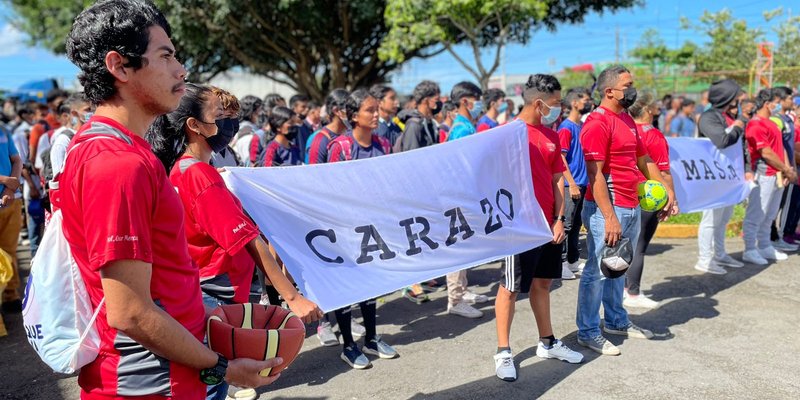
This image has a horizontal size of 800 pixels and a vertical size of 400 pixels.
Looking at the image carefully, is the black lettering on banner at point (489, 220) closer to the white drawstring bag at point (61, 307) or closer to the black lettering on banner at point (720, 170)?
the white drawstring bag at point (61, 307)

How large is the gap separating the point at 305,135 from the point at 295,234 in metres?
4.91

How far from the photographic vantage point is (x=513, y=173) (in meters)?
4.57

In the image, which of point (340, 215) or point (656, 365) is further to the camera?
point (656, 365)

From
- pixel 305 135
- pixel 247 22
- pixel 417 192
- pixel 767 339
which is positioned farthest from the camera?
pixel 247 22

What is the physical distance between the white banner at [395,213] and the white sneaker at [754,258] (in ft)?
14.5

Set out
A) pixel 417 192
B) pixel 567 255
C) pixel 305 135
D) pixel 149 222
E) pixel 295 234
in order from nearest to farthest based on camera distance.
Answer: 1. pixel 149 222
2. pixel 295 234
3. pixel 417 192
4. pixel 567 255
5. pixel 305 135

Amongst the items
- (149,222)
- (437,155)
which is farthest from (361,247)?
Result: (149,222)

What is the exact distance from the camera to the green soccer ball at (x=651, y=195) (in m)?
4.89

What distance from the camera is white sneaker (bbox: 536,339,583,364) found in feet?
15.1

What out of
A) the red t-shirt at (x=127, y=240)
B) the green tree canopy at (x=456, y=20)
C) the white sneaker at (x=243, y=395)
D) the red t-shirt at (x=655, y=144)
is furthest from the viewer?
the green tree canopy at (x=456, y=20)

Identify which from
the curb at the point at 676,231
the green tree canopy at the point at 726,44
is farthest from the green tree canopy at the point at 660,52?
the curb at the point at 676,231

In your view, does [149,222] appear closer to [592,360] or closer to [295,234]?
[295,234]

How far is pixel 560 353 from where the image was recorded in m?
4.63

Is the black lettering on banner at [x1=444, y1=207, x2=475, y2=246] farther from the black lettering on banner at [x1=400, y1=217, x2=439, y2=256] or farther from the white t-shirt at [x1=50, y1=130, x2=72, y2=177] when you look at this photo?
the white t-shirt at [x1=50, y1=130, x2=72, y2=177]
